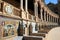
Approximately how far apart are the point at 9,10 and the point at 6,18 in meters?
0.81

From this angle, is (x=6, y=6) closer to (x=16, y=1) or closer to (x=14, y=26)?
(x=14, y=26)

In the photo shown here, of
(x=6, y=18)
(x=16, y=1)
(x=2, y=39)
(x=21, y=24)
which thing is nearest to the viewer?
(x=2, y=39)

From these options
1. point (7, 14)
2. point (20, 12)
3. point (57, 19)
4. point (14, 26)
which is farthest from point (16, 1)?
point (57, 19)

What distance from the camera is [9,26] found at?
1188 centimetres

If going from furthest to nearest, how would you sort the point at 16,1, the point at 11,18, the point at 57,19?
the point at 57,19 → the point at 16,1 → the point at 11,18

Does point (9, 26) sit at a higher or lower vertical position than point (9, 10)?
lower

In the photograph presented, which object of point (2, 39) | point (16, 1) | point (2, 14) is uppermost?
point (16, 1)

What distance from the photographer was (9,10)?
11727 mm

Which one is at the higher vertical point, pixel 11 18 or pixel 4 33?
pixel 11 18

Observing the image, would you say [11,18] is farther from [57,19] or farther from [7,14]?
[57,19]

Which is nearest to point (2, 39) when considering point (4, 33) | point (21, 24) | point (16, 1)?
point (4, 33)

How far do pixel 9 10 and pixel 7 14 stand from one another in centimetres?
57

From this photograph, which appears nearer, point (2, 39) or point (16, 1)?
point (2, 39)

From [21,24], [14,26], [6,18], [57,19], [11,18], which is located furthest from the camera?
[57,19]
